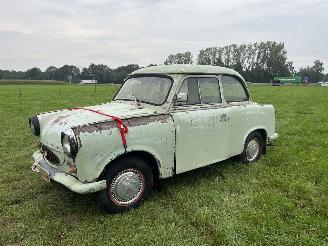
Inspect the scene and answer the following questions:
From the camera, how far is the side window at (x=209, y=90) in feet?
18.0

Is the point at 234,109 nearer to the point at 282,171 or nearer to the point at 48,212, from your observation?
the point at 282,171

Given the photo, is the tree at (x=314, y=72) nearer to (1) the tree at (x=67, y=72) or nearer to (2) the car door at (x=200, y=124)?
(1) the tree at (x=67, y=72)

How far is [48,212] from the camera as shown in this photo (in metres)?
4.56

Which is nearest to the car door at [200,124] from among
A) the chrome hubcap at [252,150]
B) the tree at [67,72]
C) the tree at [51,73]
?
the chrome hubcap at [252,150]

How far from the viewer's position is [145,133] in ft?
14.7

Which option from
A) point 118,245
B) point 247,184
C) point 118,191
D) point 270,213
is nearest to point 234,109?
point 247,184

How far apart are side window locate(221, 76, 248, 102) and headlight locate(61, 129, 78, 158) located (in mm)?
2969

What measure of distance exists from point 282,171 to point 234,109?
152cm

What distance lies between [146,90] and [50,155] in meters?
1.78

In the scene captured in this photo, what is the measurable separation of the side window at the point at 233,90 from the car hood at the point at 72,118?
5.45 feet

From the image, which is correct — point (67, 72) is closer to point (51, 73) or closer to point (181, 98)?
point (51, 73)

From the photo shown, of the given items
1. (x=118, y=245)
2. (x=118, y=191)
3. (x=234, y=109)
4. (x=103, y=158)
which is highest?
(x=234, y=109)

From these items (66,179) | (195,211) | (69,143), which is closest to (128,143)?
(69,143)

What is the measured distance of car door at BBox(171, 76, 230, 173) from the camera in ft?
16.4
